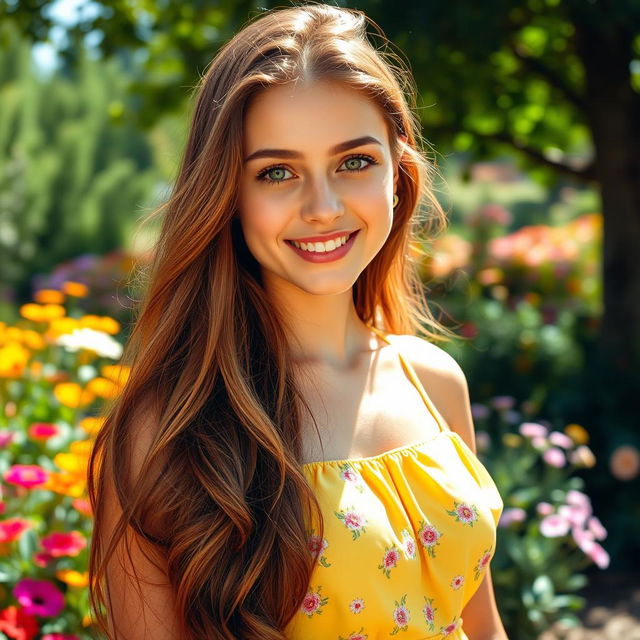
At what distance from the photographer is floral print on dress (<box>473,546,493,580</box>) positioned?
68.6 inches

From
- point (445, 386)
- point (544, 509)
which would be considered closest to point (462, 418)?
point (445, 386)

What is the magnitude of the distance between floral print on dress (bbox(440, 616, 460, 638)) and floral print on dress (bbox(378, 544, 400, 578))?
199 millimetres

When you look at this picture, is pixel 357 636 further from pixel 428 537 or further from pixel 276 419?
pixel 276 419

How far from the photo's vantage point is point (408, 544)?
162cm

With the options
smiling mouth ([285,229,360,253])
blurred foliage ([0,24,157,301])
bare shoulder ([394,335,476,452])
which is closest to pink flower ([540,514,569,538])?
bare shoulder ([394,335,476,452])

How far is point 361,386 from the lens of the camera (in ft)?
5.94

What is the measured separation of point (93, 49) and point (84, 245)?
3.72 meters

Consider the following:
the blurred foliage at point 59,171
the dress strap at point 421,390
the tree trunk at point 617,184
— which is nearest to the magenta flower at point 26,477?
the dress strap at point 421,390

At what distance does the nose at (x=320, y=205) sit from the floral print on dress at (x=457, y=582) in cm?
67

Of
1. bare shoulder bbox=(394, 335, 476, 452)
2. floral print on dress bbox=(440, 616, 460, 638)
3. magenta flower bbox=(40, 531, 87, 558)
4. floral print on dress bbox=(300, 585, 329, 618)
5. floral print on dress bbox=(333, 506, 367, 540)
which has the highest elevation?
bare shoulder bbox=(394, 335, 476, 452)

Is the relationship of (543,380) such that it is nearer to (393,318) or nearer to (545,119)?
(545,119)

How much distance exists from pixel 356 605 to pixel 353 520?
0.14m

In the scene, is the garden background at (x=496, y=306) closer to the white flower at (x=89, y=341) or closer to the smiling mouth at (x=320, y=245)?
the white flower at (x=89, y=341)

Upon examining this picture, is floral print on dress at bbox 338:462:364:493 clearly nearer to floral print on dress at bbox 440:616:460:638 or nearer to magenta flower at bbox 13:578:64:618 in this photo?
floral print on dress at bbox 440:616:460:638
